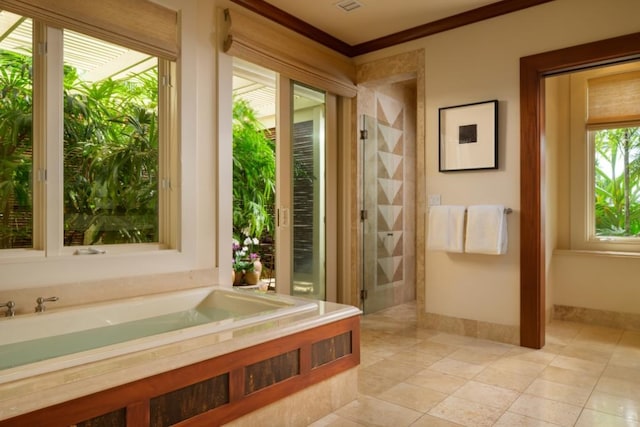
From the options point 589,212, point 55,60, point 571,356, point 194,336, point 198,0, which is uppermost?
point 198,0

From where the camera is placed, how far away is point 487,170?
3479 millimetres

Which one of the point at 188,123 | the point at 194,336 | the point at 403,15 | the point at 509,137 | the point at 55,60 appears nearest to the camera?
the point at 194,336

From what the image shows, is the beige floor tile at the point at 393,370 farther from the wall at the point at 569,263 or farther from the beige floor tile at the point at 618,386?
the wall at the point at 569,263

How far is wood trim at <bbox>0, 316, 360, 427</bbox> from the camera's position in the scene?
1.29 m

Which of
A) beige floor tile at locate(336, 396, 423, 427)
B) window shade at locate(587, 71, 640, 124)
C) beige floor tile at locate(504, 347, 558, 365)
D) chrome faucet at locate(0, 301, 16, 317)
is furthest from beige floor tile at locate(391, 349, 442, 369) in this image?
window shade at locate(587, 71, 640, 124)

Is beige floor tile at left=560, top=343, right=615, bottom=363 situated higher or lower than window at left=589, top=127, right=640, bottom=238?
lower

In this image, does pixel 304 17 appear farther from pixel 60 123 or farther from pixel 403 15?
pixel 60 123

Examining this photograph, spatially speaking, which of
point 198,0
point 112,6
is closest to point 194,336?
point 112,6

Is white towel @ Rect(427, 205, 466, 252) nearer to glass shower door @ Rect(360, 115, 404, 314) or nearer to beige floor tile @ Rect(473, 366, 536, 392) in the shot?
glass shower door @ Rect(360, 115, 404, 314)

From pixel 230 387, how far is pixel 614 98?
4.16 meters

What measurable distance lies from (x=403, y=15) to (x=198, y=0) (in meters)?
1.64

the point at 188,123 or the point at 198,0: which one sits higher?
the point at 198,0

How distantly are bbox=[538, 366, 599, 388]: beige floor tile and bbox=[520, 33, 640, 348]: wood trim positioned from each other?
46 cm

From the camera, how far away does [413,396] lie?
239 centimetres
